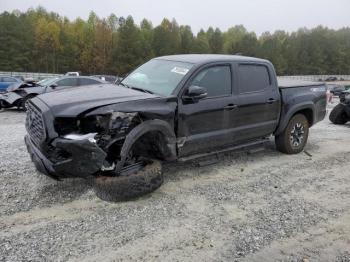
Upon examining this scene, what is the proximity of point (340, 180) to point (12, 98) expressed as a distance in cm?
1153

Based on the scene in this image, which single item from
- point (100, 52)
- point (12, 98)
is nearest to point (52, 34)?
point (100, 52)

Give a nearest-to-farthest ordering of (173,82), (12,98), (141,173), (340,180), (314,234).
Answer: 1. (314,234)
2. (141,173)
3. (173,82)
4. (340,180)
5. (12,98)

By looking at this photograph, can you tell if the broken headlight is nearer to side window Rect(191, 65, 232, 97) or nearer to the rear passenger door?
side window Rect(191, 65, 232, 97)

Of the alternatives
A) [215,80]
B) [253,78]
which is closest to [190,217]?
[215,80]

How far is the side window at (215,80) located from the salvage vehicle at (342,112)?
21.7ft

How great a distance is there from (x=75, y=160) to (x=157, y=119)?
124 centimetres

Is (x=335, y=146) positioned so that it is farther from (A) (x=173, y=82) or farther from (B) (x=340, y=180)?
(A) (x=173, y=82)

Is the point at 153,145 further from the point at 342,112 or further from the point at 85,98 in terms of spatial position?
the point at 342,112

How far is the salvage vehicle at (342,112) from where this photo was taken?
11662 mm

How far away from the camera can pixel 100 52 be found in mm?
72312

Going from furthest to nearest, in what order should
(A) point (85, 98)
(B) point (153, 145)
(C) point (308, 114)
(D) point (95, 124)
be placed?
(C) point (308, 114)
(B) point (153, 145)
(A) point (85, 98)
(D) point (95, 124)

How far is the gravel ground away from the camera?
3932 mm

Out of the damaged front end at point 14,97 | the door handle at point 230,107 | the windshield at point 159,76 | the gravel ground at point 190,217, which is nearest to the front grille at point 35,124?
the gravel ground at point 190,217

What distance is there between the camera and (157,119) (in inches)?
208
